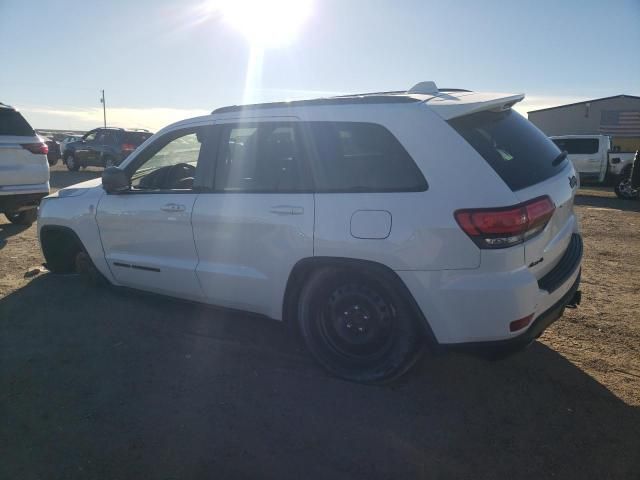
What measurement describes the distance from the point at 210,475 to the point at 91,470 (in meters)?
0.60

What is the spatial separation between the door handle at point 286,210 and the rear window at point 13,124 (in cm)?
623

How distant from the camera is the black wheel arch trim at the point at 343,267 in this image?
9.17 ft

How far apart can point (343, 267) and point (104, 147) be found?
19.4 meters

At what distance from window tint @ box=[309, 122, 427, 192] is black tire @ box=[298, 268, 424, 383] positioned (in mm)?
557

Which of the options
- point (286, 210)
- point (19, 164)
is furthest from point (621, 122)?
point (286, 210)

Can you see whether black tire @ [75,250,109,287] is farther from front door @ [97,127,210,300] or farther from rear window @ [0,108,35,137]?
rear window @ [0,108,35,137]

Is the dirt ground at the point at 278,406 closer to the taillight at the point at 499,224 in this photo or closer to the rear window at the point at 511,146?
the taillight at the point at 499,224

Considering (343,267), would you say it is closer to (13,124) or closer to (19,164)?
(19,164)

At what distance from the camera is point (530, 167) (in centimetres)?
288

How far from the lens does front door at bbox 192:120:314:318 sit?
3.19 m

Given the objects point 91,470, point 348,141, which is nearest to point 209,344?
point 91,470

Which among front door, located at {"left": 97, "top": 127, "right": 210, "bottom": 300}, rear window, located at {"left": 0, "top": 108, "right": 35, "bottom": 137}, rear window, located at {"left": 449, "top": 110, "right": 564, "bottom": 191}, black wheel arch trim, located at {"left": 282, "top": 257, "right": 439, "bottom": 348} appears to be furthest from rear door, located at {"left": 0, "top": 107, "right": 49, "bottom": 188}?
rear window, located at {"left": 449, "top": 110, "right": 564, "bottom": 191}

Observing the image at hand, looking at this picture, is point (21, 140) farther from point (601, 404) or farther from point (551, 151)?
point (601, 404)

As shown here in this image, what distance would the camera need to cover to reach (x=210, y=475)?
2.38 meters
